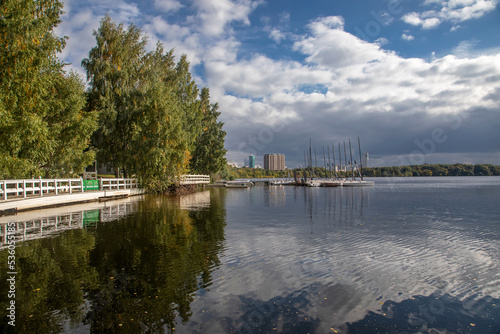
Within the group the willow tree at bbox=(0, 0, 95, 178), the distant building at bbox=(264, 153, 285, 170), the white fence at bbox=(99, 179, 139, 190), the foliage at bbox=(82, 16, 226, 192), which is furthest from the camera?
the distant building at bbox=(264, 153, 285, 170)

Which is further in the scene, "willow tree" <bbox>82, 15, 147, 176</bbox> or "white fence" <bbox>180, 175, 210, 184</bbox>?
"white fence" <bbox>180, 175, 210, 184</bbox>

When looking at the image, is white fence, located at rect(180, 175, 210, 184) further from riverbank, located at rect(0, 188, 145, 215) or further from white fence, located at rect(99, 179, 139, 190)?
riverbank, located at rect(0, 188, 145, 215)

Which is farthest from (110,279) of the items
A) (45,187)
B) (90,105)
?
(90,105)

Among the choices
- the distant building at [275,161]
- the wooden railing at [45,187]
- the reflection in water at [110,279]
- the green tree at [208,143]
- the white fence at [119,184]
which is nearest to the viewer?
the reflection in water at [110,279]

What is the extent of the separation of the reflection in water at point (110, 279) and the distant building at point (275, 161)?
161052 millimetres

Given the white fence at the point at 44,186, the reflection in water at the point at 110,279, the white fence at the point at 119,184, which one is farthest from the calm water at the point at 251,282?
the white fence at the point at 119,184

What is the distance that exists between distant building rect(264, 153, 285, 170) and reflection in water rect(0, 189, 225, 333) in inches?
6341

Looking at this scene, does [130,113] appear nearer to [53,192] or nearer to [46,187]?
[53,192]

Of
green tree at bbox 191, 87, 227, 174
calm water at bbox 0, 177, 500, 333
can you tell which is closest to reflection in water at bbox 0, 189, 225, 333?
calm water at bbox 0, 177, 500, 333

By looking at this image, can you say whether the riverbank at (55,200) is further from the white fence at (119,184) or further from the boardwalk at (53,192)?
the white fence at (119,184)

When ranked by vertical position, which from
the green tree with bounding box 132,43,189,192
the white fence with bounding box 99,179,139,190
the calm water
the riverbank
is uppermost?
the green tree with bounding box 132,43,189,192

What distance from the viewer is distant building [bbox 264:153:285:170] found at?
17250 centimetres

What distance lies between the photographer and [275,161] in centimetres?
17475

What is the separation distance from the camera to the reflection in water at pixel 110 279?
16.8 feet
